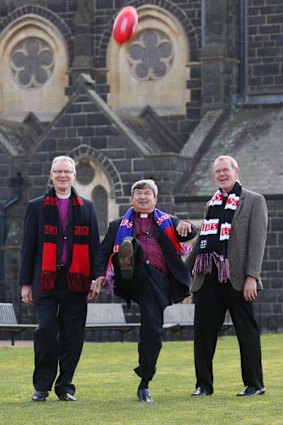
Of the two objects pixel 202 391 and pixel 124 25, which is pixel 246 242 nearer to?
pixel 202 391

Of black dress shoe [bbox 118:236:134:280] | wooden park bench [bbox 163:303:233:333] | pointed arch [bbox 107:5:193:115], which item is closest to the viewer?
black dress shoe [bbox 118:236:134:280]

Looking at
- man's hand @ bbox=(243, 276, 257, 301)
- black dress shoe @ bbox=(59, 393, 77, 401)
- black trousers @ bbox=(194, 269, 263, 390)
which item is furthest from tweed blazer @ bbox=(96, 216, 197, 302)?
black dress shoe @ bbox=(59, 393, 77, 401)

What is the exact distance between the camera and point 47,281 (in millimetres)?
16438

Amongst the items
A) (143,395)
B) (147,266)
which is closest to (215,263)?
(147,266)

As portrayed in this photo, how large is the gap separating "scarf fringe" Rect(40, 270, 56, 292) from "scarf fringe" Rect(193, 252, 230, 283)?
1374 millimetres

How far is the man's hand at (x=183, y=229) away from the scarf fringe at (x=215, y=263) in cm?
31

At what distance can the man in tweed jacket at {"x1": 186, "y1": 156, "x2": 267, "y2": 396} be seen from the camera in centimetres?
1662

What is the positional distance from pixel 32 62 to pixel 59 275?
2901 centimetres

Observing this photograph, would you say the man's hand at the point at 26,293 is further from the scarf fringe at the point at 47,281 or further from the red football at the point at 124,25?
the red football at the point at 124,25

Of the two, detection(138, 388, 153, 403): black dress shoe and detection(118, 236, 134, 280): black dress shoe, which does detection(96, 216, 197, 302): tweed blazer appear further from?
detection(138, 388, 153, 403): black dress shoe

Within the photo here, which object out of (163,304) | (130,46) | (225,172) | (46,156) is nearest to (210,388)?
(163,304)

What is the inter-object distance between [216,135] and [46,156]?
3.93m

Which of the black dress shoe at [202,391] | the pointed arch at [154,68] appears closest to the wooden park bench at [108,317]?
the pointed arch at [154,68]

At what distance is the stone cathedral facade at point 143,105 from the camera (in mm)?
39719
